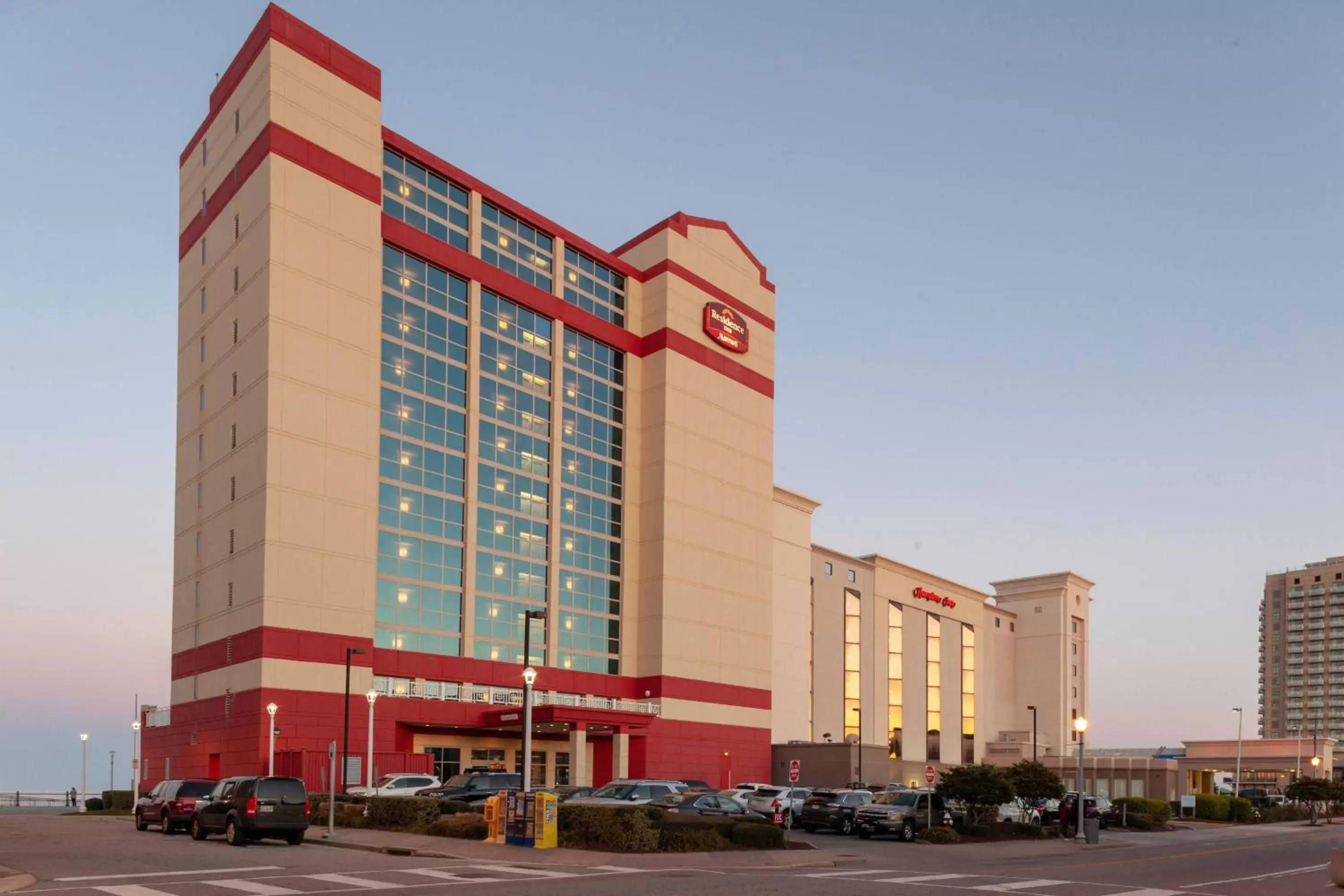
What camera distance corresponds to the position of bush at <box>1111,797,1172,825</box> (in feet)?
212

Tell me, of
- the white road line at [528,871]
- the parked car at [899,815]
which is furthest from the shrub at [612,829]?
the parked car at [899,815]

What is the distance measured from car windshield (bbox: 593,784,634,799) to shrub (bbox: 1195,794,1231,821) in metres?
51.2

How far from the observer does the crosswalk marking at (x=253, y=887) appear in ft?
72.1

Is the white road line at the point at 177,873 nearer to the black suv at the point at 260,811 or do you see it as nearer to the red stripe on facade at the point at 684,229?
the black suv at the point at 260,811

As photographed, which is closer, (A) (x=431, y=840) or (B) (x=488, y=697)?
(A) (x=431, y=840)

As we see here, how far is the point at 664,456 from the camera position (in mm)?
83875

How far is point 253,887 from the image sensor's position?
75.0 feet

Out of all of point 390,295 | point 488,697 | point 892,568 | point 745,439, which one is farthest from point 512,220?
point 892,568

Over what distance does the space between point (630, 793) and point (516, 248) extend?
44.8 m

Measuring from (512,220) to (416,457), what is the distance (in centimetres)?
1816

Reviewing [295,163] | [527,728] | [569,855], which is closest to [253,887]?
[569,855]

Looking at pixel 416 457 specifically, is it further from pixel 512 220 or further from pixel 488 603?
pixel 512 220

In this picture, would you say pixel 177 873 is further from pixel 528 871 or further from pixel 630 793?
pixel 630 793

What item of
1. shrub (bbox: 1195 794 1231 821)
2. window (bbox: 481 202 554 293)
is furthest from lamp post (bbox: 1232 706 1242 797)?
window (bbox: 481 202 554 293)
